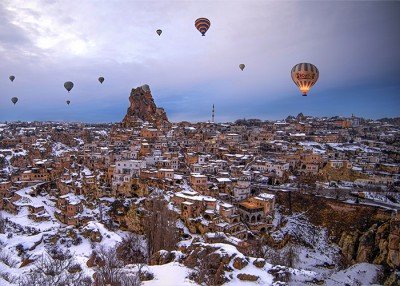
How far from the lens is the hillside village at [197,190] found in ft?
74.8

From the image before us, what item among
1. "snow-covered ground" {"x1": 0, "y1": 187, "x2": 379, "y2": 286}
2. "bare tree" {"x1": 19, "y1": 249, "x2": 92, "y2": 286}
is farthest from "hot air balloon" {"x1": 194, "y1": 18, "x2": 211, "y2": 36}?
"bare tree" {"x1": 19, "y1": 249, "x2": 92, "y2": 286}

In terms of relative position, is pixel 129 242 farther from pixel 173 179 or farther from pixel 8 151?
pixel 8 151

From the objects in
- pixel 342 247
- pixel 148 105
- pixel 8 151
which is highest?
pixel 148 105

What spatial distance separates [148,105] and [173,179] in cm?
3293

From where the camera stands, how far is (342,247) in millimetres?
25094

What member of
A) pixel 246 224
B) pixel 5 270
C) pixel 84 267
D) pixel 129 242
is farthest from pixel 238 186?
pixel 5 270

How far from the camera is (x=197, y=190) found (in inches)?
1196

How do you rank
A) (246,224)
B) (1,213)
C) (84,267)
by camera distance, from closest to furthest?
1. (84,267)
2. (246,224)
3. (1,213)

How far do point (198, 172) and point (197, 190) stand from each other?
176 inches

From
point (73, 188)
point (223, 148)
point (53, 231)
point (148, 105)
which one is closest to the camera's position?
point (53, 231)

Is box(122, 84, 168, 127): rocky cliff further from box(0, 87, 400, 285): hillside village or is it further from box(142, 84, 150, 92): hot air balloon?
box(0, 87, 400, 285): hillside village

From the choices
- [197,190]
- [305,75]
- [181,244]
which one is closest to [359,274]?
[181,244]

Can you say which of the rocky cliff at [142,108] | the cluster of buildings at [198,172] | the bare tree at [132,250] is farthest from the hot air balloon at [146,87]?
the bare tree at [132,250]

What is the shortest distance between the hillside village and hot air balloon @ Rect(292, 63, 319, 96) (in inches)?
423
